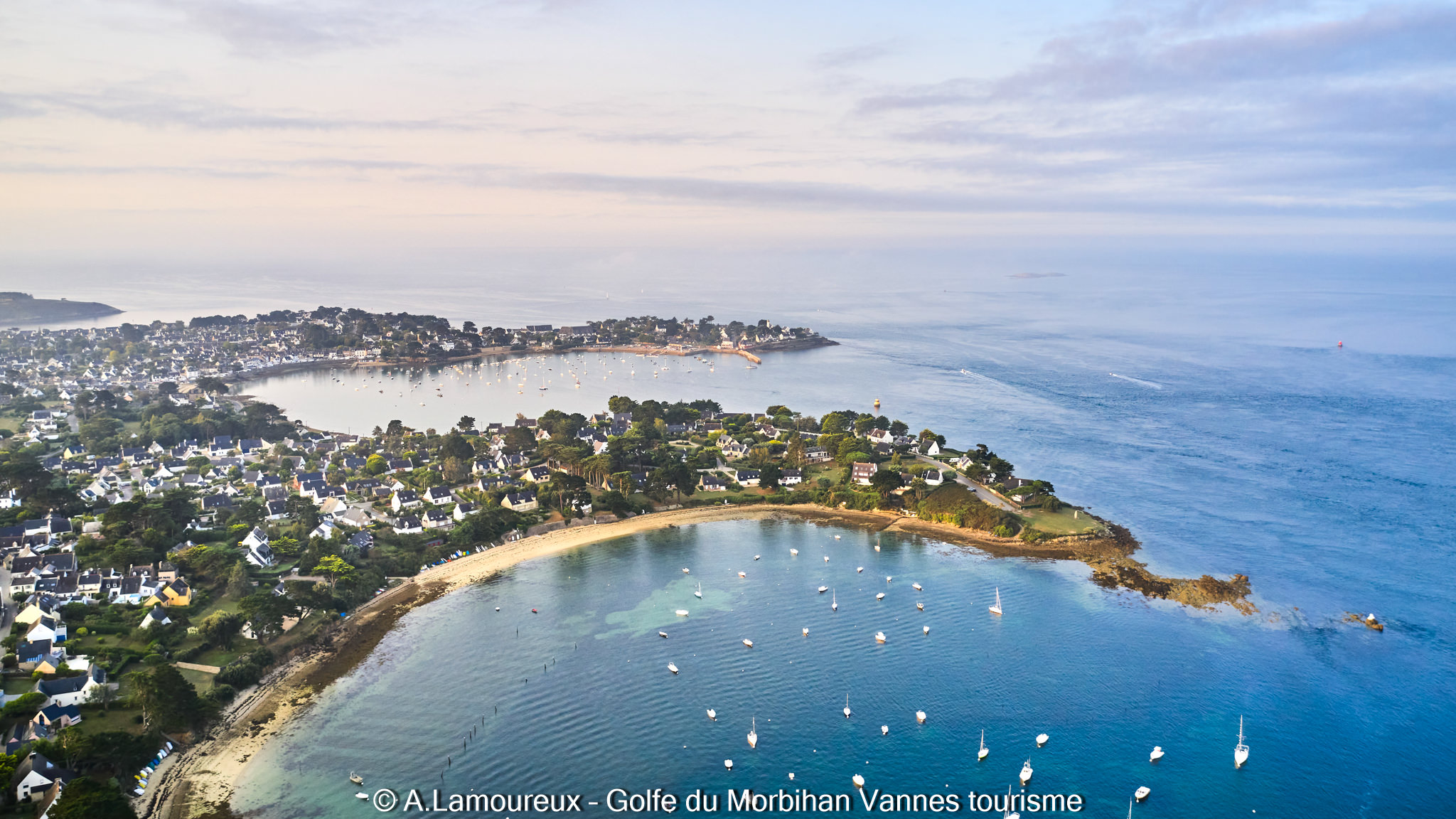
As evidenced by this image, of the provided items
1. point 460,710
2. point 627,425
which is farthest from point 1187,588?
point 627,425

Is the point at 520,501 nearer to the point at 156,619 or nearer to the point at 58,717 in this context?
the point at 156,619

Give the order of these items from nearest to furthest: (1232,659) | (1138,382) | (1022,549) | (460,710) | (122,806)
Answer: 1. (122,806)
2. (460,710)
3. (1232,659)
4. (1022,549)
5. (1138,382)

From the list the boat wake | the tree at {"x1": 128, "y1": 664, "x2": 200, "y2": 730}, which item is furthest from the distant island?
the boat wake

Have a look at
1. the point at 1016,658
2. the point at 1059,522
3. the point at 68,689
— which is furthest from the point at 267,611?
the point at 1059,522

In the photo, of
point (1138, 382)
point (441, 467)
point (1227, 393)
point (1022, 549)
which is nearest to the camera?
point (1022, 549)

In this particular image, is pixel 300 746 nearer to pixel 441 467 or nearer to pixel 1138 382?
Answer: pixel 441 467

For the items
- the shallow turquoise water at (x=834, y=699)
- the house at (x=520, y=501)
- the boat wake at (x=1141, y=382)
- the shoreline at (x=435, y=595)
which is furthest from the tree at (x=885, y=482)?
the boat wake at (x=1141, y=382)

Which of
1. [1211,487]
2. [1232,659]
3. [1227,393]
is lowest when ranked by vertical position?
[1232,659]
